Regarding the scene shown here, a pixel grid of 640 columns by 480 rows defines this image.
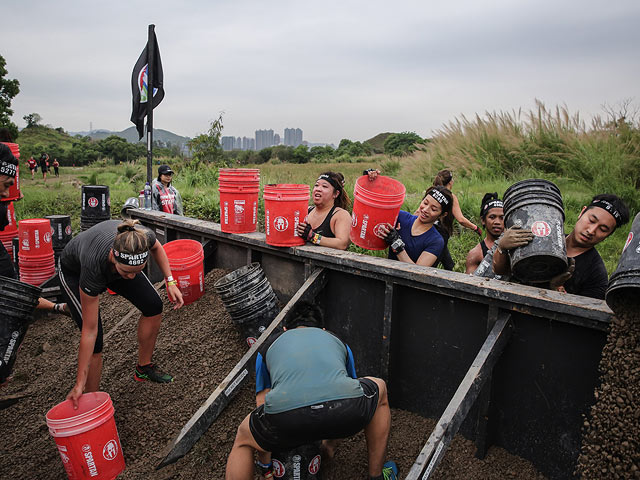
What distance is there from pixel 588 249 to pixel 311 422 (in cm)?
208

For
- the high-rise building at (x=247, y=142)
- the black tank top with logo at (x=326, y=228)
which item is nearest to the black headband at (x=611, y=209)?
the black tank top with logo at (x=326, y=228)

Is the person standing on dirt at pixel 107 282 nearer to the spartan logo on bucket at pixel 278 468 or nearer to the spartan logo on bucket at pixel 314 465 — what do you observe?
the spartan logo on bucket at pixel 278 468

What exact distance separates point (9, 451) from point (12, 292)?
4.17ft

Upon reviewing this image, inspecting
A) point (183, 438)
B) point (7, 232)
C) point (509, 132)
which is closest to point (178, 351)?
point (183, 438)

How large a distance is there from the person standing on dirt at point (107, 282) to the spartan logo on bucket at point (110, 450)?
1.19ft

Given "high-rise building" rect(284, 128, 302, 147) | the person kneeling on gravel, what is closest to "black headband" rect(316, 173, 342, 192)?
the person kneeling on gravel

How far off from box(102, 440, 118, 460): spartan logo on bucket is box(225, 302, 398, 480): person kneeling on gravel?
1041mm

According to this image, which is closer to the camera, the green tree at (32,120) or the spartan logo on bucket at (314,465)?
the spartan logo on bucket at (314,465)

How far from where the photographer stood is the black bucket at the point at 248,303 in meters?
3.89

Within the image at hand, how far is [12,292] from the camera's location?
3752mm

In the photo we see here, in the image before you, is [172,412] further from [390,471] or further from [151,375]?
[390,471]

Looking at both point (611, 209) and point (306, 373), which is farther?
point (611, 209)

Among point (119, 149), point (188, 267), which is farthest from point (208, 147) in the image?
point (119, 149)

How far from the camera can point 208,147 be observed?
1393 cm
